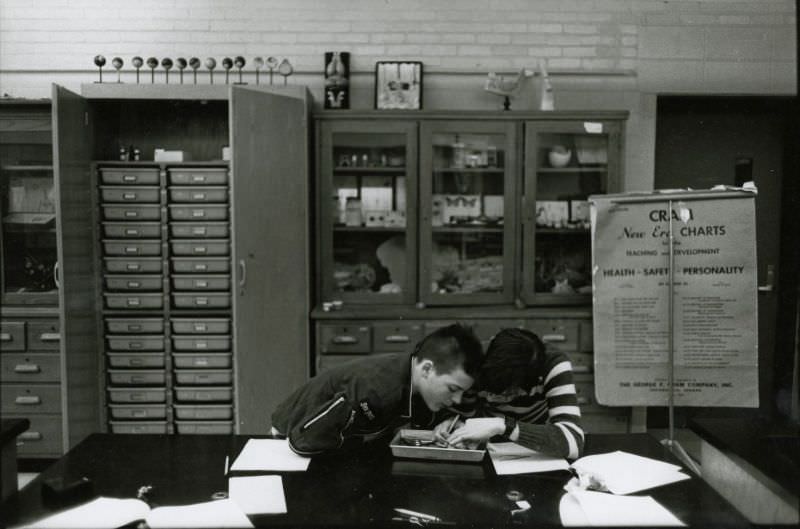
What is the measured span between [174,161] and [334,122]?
3.23 feet

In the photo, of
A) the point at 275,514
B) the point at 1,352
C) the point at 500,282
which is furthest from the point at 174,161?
the point at 275,514

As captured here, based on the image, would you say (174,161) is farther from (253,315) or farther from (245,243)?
(253,315)

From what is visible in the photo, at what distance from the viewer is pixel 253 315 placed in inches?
153

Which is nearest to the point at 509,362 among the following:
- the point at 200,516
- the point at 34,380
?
the point at 200,516

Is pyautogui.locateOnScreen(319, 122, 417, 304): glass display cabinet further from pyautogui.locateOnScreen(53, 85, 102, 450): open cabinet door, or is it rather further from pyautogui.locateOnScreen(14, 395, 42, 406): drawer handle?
pyautogui.locateOnScreen(14, 395, 42, 406): drawer handle

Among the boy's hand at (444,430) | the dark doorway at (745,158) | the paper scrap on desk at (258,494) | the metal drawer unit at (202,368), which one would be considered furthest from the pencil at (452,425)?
the dark doorway at (745,158)

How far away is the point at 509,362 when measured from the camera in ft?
7.92

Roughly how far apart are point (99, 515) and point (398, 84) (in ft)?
11.0

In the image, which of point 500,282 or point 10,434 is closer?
point 10,434

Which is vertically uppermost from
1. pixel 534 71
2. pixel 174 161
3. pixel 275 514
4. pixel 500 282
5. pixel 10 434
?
pixel 534 71

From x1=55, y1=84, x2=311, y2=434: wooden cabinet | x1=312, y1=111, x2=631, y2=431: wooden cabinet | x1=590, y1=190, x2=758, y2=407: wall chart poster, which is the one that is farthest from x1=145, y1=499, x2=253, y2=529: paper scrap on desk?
x1=590, y1=190, x2=758, y2=407: wall chart poster

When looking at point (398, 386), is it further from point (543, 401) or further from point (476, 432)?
point (543, 401)

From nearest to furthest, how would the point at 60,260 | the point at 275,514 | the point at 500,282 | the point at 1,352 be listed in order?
the point at 275,514 → the point at 60,260 → the point at 1,352 → the point at 500,282

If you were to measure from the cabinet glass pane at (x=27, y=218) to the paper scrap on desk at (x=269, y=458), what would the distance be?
261 cm
